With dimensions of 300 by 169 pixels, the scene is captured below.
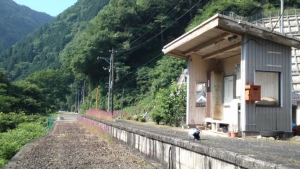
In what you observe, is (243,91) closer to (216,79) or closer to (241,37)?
(241,37)

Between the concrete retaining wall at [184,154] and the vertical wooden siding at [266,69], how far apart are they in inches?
123

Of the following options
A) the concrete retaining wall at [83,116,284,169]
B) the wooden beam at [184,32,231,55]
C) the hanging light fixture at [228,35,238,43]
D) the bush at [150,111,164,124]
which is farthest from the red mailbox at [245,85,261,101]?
the bush at [150,111,164,124]

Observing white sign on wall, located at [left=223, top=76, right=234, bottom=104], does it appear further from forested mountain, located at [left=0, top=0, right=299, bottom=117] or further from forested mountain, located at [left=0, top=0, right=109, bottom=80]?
forested mountain, located at [left=0, top=0, right=109, bottom=80]

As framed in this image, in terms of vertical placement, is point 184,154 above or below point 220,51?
below

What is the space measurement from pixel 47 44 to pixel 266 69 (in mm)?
92100

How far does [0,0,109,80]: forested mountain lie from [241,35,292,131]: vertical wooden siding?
77284 millimetres

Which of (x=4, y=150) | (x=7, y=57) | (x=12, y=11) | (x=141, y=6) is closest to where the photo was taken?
(x=4, y=150)

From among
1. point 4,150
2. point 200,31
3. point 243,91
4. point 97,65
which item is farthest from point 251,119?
point 97,65

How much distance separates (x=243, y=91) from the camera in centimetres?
923

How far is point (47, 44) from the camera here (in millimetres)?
94750

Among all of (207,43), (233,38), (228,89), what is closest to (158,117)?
(228,89)

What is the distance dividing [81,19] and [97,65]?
169ft

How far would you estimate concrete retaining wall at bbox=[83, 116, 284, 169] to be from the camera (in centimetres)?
356

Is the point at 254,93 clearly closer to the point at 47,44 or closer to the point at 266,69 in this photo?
the point at 266,69
